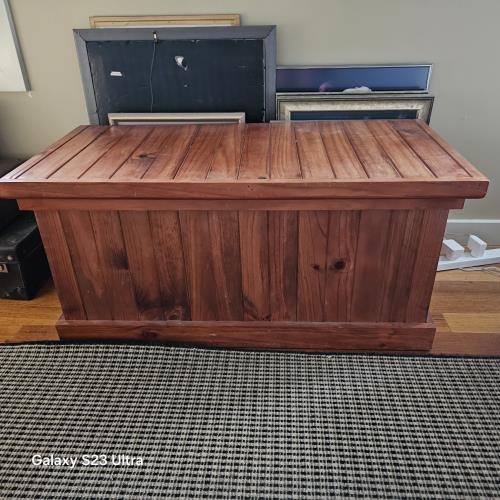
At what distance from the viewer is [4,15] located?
1568 millimetres

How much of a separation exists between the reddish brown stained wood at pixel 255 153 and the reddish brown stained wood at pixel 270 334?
0.47 metres

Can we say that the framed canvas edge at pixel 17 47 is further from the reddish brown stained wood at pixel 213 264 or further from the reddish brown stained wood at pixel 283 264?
the reddish brown stained wood at pixel 283 264

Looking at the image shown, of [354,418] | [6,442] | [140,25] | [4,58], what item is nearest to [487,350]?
[354,418]

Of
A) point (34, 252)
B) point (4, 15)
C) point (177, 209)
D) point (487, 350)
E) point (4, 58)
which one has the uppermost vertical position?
point (4, 15)

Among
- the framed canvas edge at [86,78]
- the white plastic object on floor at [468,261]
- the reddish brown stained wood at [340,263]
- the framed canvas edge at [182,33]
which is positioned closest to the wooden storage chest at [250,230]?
the reddish brown stained wood at [340,263]

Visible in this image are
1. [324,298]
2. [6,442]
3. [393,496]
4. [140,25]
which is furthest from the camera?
[140,25]

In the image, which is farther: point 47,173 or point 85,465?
point 47,173

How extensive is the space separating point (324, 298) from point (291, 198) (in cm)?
35

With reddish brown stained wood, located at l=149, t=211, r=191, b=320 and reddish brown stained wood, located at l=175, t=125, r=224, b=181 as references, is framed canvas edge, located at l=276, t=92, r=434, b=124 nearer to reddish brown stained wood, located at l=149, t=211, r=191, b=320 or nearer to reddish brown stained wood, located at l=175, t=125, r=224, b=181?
reddish brown stained wood, located at l=175, t=125, r=224, b=181

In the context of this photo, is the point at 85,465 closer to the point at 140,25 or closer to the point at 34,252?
the point at 34,252

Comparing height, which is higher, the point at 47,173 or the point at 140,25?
the point at 140,25

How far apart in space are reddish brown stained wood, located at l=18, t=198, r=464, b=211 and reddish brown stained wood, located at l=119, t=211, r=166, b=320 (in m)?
0.04

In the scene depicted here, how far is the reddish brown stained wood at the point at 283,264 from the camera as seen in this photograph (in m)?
1.23

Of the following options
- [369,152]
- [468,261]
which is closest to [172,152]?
[369,152]
